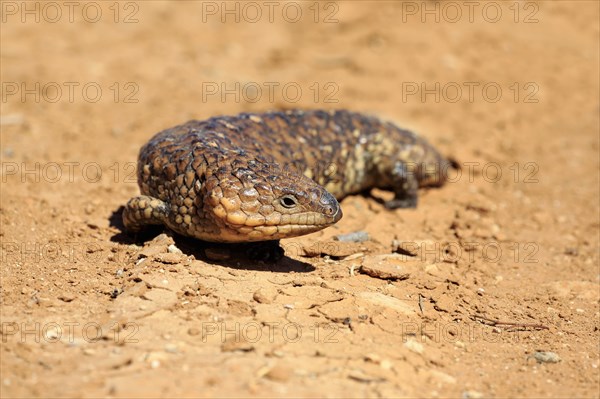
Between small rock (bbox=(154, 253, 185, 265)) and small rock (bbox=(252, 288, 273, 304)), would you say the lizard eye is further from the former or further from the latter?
small rock (bbox=(154, 253, 185, 265))

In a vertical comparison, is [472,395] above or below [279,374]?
Answer: below

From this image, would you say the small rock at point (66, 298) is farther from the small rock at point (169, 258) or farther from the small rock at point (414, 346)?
the small rock at point (414, 346)

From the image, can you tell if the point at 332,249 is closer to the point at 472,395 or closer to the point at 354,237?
the point at 354,237

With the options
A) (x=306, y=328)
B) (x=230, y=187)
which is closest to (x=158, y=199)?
(x=230, y=187)

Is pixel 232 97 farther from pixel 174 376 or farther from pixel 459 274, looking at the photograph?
pixel 174 376

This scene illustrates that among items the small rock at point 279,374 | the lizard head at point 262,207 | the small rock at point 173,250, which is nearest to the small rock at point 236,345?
the small rock at point 279,374

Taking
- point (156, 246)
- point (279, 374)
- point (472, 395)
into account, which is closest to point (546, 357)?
point (472, 395)
